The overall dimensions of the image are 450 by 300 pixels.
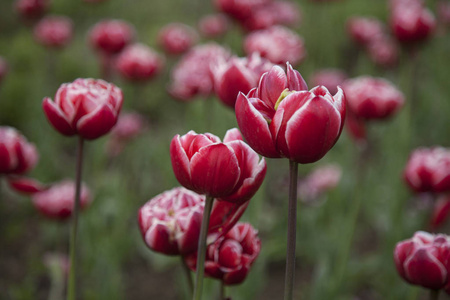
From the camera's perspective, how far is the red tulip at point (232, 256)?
616 mm

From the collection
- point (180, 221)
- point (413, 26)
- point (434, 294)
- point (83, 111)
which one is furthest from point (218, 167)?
point (413, 26)

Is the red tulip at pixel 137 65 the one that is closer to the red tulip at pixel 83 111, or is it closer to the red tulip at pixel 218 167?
the red tulip at pixel 83 111

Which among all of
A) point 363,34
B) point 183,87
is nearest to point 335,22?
point 363,34

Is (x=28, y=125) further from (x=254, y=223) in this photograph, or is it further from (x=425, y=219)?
(x=425, y=219)

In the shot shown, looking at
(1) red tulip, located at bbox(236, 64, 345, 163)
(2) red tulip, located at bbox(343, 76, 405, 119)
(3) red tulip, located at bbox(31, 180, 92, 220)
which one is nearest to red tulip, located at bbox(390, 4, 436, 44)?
(2) red tulip, located at bbox(343, 76, 405, 119)

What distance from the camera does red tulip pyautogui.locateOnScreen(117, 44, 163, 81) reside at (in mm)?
1835

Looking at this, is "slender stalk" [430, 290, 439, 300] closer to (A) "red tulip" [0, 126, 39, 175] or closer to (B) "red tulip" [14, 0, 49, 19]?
(A) "red tulip" [0, 126, 39, 175]

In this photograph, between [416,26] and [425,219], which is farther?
[425,219]

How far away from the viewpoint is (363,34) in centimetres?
248

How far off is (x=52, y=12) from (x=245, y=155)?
3.82 m

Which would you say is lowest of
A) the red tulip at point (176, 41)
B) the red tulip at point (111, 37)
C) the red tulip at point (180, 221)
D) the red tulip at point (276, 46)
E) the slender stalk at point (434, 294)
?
the slender stalk at point (434, 294)

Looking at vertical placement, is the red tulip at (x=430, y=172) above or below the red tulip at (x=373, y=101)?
below

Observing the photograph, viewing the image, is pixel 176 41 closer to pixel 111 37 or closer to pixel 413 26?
pixel 111 37

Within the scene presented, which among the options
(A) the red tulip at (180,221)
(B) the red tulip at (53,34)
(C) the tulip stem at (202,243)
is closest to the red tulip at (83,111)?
(A) the red tulip at (180,221)
